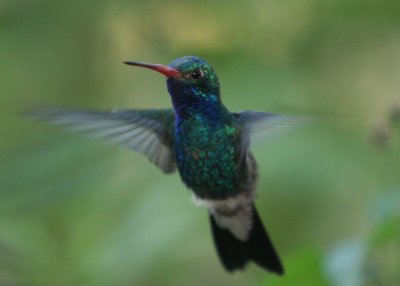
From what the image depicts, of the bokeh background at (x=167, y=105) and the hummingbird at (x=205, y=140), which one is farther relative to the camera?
the bokeh background at (x=167, y=105)

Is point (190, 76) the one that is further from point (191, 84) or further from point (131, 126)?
point (131, 126)

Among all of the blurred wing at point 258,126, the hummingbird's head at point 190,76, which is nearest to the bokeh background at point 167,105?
the blurred wing at point 258,126

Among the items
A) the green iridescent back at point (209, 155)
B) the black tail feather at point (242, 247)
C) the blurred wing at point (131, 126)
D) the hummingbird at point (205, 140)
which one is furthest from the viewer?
the black tail feather at point (242, 247)

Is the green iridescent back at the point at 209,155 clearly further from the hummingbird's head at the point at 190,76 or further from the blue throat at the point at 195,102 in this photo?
the hummingbird's head at the point at 190,76

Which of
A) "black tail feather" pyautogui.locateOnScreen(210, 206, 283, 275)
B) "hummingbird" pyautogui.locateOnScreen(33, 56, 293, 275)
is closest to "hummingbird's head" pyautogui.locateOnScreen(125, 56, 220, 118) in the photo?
"hummingbird" pyautogui.locateOnScreen(33, 56, 293, 275)

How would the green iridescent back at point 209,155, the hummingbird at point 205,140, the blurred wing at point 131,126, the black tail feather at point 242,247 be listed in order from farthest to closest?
the black tail feather at point 242,247 → the green iridescent back at point 209,155 → the hummingbird at point 205,140 → the blurred wing at point 131,126

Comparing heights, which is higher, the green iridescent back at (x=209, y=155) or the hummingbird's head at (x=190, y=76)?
the hummingbird's head at (x=190, y=76)

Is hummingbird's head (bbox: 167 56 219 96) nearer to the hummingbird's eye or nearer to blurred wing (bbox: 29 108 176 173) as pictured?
the hummingbird's eye

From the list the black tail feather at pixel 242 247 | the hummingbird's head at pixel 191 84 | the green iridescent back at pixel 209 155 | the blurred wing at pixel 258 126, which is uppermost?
the hummingbird's head at pixel 191 84
